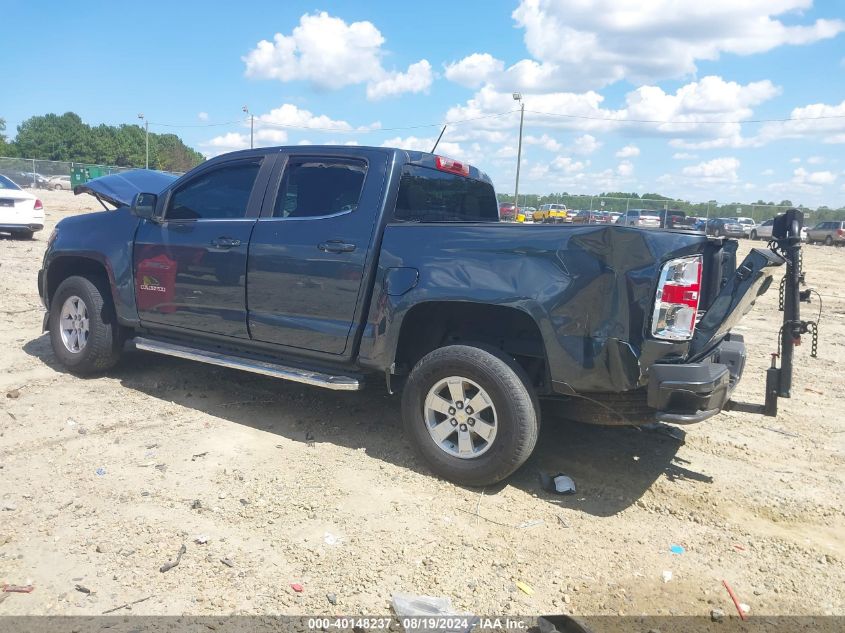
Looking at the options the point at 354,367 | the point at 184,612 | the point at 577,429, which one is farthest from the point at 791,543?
the point at 184,612

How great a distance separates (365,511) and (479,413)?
860mm

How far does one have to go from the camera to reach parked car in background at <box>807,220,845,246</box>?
3841 centimetres

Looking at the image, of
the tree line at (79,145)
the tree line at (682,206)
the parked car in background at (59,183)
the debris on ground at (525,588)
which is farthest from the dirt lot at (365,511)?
the tree line at (79,145)

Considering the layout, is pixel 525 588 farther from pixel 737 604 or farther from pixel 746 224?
pixel 746 224

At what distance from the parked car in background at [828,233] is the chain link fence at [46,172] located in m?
44.1

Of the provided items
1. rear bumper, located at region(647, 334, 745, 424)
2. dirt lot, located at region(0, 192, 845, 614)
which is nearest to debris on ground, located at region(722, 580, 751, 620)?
dirt lot, located at region(0, 192, 845, 614)

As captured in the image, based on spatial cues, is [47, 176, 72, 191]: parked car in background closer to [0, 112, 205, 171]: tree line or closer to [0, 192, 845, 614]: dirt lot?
[0, 112, 205, 171]: tree line

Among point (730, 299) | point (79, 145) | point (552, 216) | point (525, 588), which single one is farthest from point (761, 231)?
point (79, 145)

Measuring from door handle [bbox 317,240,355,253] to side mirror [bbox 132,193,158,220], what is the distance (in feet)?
5.74

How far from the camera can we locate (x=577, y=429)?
509 cm

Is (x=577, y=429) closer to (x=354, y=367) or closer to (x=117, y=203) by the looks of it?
(x=354, y=367)

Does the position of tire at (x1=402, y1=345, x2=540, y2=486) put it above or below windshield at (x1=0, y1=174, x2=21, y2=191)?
below

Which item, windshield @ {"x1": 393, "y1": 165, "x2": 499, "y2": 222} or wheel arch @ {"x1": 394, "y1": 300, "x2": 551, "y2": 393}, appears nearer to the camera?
wheel arch @ {"x1": 394, "y1": 300, "x2": 551, "y2": 393}

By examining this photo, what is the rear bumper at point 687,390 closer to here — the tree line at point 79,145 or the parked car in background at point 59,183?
the parked car in background at point 59,183
